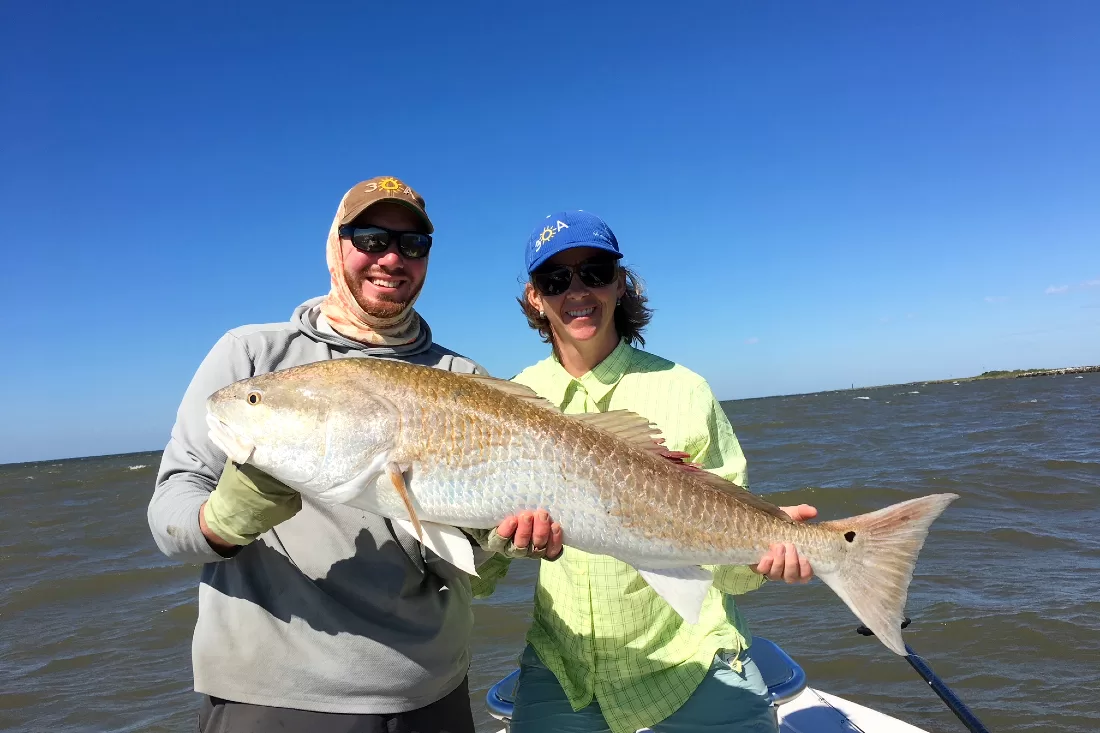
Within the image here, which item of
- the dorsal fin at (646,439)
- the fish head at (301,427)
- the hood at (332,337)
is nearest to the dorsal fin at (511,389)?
the dorsal fin at (646,439)

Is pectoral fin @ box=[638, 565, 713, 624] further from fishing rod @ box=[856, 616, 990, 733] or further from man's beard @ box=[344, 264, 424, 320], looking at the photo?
man's beard @ box=[344, 264, 424, 320]

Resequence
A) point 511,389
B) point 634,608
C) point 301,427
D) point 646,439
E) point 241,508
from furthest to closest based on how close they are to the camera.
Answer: point 634,608 → point 646,439 → point 511,389 → point 301,427 → point 241,508

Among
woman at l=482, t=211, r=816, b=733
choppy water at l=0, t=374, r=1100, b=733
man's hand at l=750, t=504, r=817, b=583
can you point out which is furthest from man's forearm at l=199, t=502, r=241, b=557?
choppy water at l=0, t=374, r=1100, b=733

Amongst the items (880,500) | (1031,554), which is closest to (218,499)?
(1031,554)

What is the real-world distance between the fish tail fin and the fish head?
88.6 inches

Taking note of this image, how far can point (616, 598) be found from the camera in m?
3.43

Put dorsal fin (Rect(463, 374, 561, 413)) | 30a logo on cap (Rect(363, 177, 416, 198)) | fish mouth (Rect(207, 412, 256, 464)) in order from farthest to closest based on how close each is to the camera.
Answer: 30a logo on cap (Rect(363, 177, 416, 198)) < dorsal fin (Rect(463, 374, 561, 413)) < fish mouth (Rect(207, 412, 256, 464))

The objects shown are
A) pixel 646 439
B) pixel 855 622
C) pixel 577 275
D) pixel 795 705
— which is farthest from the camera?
pixel 855 622

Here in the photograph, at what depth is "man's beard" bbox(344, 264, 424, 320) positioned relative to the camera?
3.34 meters

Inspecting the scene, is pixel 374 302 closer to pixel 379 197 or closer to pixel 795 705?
pixel 379 197

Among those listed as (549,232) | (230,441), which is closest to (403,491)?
(230,441)

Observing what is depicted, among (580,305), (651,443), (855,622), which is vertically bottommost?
(855,622)

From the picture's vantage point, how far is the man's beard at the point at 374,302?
3.34 m

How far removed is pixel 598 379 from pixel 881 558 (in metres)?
1.71
